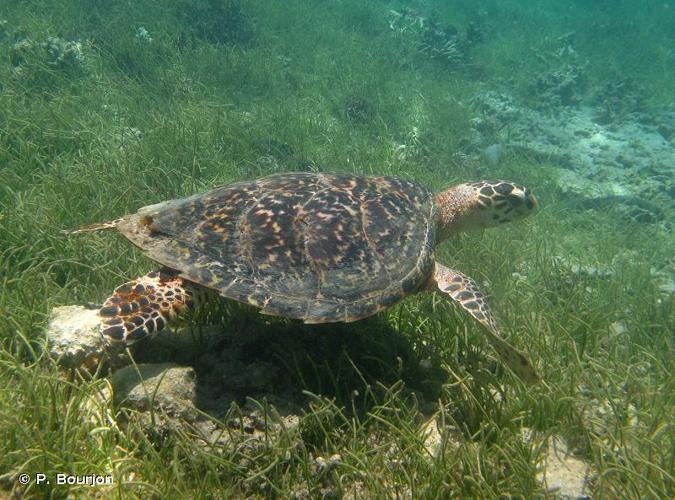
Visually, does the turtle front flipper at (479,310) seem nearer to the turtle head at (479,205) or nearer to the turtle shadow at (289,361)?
the turtle shadow at (289,361)

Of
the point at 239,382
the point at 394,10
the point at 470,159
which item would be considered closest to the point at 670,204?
the point at 470,159

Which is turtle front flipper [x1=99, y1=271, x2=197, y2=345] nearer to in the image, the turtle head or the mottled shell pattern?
the mottled shell pattern

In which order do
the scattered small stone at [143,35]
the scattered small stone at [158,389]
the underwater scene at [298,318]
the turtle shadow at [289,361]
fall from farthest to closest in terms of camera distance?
the scattered small stone at [143,35]
the turtle shadow at [289,361]
the scattered small stone at [158,389]
the underwater scene at [298,318]

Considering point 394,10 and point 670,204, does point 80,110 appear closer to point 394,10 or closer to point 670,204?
point 670,204

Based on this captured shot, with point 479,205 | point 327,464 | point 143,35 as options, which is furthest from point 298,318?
point 143,35

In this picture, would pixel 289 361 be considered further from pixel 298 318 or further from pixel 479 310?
pixel 479 310

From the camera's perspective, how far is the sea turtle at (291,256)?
3.03m

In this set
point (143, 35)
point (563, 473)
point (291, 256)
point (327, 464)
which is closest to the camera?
point (327, 464)

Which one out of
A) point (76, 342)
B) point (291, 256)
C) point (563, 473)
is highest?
point (291, 256)

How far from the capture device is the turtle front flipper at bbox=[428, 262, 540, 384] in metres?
3.06

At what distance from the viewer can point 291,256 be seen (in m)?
3.18

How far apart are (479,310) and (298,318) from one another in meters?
1.41

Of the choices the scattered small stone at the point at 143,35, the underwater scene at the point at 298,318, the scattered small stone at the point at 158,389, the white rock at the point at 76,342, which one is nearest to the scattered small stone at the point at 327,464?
the underwater scene at the point at 298,318

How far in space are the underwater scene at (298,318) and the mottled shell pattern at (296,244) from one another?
0.02 meters
